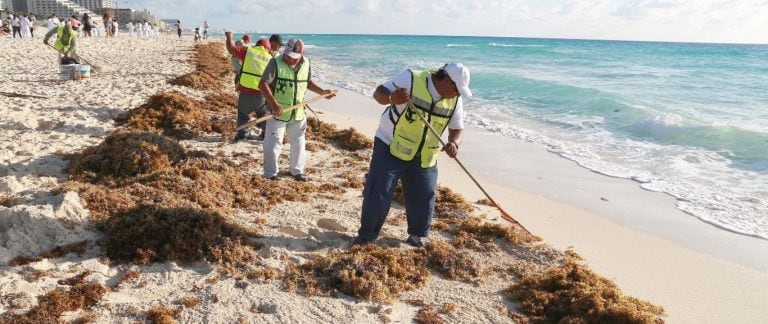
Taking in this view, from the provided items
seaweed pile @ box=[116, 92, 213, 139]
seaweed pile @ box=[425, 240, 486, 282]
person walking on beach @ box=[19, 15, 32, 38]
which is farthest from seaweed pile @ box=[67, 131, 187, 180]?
person walking on beach @ box=[19, 15, 32, 38]

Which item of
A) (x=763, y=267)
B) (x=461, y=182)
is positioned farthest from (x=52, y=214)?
(x=763, y=267)

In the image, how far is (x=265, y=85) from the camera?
529 centimetres

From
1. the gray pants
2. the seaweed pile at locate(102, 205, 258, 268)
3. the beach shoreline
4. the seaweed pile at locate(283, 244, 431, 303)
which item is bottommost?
the beach shoreline

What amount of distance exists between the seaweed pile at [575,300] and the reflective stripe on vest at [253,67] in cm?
443

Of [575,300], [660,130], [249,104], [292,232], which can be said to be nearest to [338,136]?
[249,104]

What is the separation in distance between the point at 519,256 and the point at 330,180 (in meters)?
2.55

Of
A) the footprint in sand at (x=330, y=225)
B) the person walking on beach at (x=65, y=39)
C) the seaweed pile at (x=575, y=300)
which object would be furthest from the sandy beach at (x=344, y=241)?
the person walking on beach at (x=65, y=39)

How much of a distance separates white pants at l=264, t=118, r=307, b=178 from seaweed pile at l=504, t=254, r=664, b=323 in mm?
2993

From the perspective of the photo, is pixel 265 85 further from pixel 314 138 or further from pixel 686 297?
pixel 686 297

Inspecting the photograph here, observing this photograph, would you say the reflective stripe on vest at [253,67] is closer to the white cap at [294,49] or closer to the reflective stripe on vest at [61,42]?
the white cap at [294,49]

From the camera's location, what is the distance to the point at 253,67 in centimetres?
670

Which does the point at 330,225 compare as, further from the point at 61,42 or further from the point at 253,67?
the point at 61,42

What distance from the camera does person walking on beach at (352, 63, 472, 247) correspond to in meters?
3.72

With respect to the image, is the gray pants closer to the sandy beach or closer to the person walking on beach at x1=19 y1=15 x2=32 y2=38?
the sandy beach
